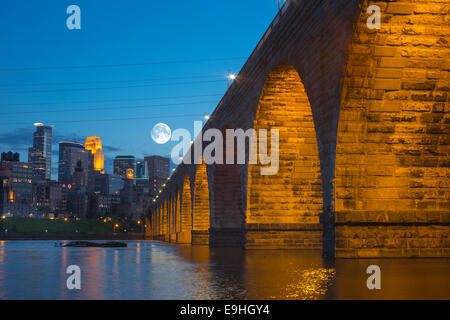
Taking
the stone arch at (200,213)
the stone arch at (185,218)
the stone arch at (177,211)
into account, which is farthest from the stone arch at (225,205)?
the stone arch at (177,211)

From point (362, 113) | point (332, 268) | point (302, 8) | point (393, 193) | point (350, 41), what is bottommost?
point (332, 268)

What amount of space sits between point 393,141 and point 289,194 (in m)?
10.6

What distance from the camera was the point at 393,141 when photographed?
631 inches

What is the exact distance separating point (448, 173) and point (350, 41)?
18.7ft

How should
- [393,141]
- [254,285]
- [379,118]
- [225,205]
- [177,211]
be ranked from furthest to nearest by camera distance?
[177,211]
[225,205]
[393,141]
[379,118]
[254,285]

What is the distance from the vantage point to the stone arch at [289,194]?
2528 cm

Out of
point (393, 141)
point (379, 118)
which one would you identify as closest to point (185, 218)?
point (393, 141)

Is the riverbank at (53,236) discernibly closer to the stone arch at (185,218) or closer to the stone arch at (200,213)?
the stone arch at (185,218)

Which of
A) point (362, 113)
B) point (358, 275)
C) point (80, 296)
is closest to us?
point (80, 296)

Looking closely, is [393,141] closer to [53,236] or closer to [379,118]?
[379,118]

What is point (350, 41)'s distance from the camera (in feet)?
47.5

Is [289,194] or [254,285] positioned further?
[289,194]
